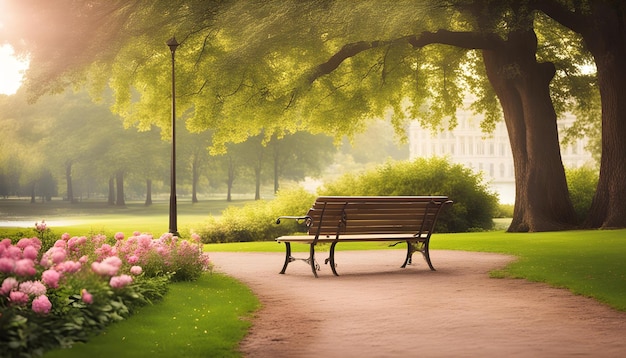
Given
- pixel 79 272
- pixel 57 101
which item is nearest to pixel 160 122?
pixel 79 272

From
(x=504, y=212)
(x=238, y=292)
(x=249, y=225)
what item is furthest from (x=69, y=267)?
(x=504, y=212)

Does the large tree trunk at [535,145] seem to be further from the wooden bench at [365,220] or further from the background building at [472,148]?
the background building at [472,148]

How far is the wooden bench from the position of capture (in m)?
13.9

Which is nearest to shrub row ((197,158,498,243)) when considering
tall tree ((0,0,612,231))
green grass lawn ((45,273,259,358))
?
tall tree ((0,0,612,231))

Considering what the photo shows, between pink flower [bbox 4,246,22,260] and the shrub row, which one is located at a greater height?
the shrub row

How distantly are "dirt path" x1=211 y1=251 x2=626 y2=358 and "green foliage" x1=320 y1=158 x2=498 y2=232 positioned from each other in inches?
694

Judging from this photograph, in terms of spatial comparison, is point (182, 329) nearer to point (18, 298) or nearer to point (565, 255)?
point (18, 298)

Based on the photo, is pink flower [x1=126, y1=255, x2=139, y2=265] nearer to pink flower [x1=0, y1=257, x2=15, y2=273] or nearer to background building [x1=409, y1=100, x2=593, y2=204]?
pink flower [x1=0, y1=257, x2=15, y2=273]

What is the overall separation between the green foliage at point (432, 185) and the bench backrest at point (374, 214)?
1687 centimetres

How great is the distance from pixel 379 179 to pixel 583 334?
81.2 ft

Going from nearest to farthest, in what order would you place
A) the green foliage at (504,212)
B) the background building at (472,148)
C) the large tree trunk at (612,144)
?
the large tree trunk at (612,144) → the green foliage at (504,212) → the background building at (472,148)

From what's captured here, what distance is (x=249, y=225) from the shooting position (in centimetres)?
2912

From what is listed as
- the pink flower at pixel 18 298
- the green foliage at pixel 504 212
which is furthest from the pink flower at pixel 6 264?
the green foliage at pixel 504 212

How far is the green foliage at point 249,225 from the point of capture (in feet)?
94.1
